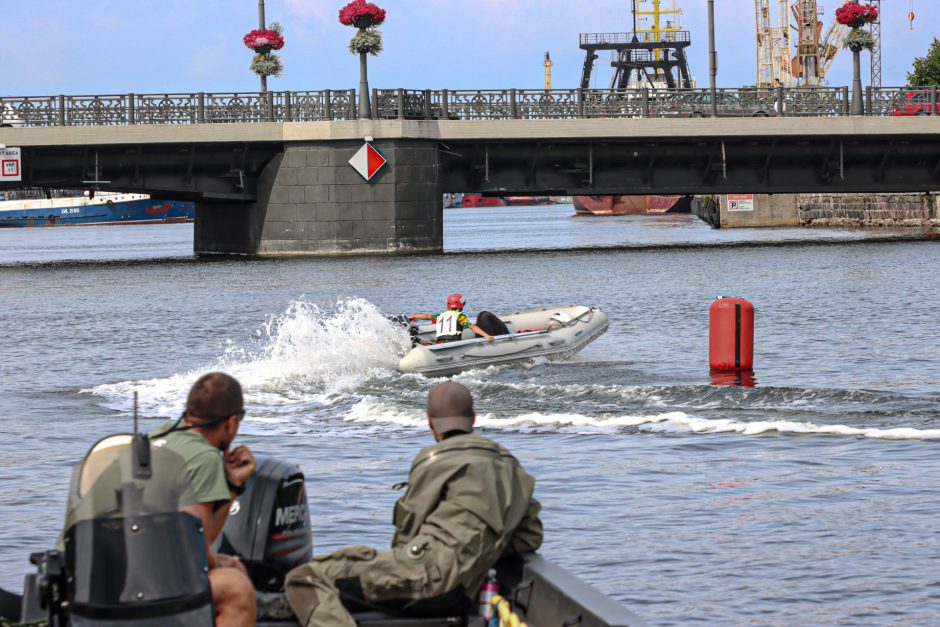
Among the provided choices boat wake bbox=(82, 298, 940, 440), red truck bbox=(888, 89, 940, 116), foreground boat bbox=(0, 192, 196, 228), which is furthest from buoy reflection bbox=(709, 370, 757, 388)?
foreground boat bbox=(0, 192, 196, 228)

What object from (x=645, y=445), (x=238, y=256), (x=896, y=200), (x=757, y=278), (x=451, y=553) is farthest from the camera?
(x=896, y=200)

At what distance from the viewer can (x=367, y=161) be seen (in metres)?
48.5

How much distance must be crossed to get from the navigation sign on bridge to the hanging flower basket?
16581 millimetres

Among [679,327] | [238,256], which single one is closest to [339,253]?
[238,256]

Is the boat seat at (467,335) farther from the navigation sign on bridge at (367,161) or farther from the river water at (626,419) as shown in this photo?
the navigation sign on bridge at (367,161)

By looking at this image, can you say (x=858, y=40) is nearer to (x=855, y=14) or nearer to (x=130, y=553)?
(x=855, y=14)

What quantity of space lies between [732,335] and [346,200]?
30.0m

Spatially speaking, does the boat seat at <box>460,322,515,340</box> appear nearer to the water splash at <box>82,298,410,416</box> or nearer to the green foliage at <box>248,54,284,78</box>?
the water splash at <box>82,298,410,416</box>

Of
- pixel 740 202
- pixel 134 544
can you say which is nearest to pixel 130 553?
pixel 134 544

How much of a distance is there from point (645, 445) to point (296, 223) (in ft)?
118

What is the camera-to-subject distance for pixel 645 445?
14469 millimetres

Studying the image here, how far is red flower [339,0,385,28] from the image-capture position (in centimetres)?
5016

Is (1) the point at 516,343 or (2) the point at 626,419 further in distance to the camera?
(1) the point at 516,343

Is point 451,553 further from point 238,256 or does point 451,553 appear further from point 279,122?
point 238,256
